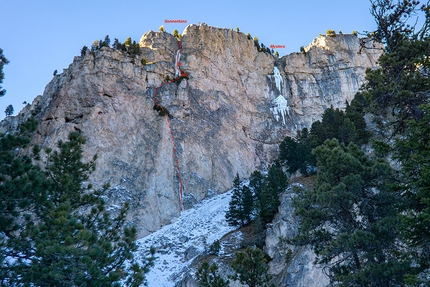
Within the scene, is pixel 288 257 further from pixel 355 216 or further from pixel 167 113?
pixel 167 113

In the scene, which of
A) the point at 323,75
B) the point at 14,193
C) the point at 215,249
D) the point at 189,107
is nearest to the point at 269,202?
the point at 215,249

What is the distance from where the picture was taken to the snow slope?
99.8 feet

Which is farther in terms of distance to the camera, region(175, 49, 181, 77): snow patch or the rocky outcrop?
region(175, 49, 181, 77): snow patch

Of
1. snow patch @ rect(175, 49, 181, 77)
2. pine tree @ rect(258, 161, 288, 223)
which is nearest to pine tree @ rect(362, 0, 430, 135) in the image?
pine tree @ rect(258, 161, 288, 223)

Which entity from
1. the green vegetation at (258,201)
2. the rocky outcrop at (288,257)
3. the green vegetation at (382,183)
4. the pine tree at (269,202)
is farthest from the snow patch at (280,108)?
the green vegetation at (382,183)

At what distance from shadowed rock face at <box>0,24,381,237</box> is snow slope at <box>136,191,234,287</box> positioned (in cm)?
268

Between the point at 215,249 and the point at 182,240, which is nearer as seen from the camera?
the point at 215,249

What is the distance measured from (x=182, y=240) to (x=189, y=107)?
78.1 feet

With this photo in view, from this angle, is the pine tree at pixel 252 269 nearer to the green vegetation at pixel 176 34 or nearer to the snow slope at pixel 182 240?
the snow slope at pixel 182 240

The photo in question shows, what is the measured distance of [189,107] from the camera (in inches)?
2146

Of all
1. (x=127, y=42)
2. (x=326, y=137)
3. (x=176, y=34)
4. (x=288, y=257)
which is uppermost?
(x=176, y=34)

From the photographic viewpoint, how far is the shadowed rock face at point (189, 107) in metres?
44.1

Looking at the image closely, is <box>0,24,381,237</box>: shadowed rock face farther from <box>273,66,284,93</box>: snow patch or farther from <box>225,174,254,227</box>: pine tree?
<box>225,174,254,227</box>: pine tree

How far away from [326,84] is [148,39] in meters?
32.1
